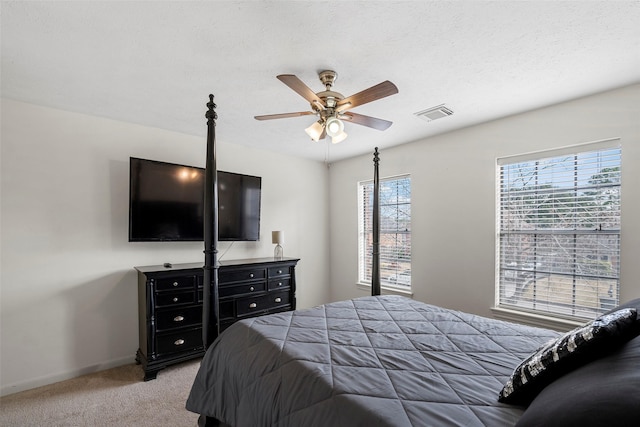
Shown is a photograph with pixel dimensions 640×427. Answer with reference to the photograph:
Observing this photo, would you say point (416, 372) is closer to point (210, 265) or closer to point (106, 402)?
point (210, 265)

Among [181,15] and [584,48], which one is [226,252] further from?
[584,48]

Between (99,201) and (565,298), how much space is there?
4495 millimetres

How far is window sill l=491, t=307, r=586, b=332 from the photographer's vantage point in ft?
8.50

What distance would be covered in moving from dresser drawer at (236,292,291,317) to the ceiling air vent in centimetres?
257

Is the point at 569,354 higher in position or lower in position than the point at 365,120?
lower

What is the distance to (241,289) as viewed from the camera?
3289 millimetres

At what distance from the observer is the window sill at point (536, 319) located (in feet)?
8.50

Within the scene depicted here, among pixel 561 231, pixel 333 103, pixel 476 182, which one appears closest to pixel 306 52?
pixel 333 103

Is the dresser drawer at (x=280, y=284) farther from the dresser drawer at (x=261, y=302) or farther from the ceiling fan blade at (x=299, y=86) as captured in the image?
the ceiling fan blade at (x=299, y=86)

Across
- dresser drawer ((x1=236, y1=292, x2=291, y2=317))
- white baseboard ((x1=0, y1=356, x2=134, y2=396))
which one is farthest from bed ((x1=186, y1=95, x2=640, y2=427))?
white baseboard ((x1=0, y1=356, x2=134, y2=396))

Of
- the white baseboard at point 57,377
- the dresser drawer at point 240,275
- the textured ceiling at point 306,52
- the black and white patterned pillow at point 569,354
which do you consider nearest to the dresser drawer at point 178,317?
the dresser drawer at point 240,275

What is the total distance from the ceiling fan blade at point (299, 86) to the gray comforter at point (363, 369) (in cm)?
147

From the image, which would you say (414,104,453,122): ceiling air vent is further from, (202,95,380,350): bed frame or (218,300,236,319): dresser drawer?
(218,300,236,319): dresser drawer

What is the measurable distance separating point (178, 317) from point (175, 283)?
33 cm
